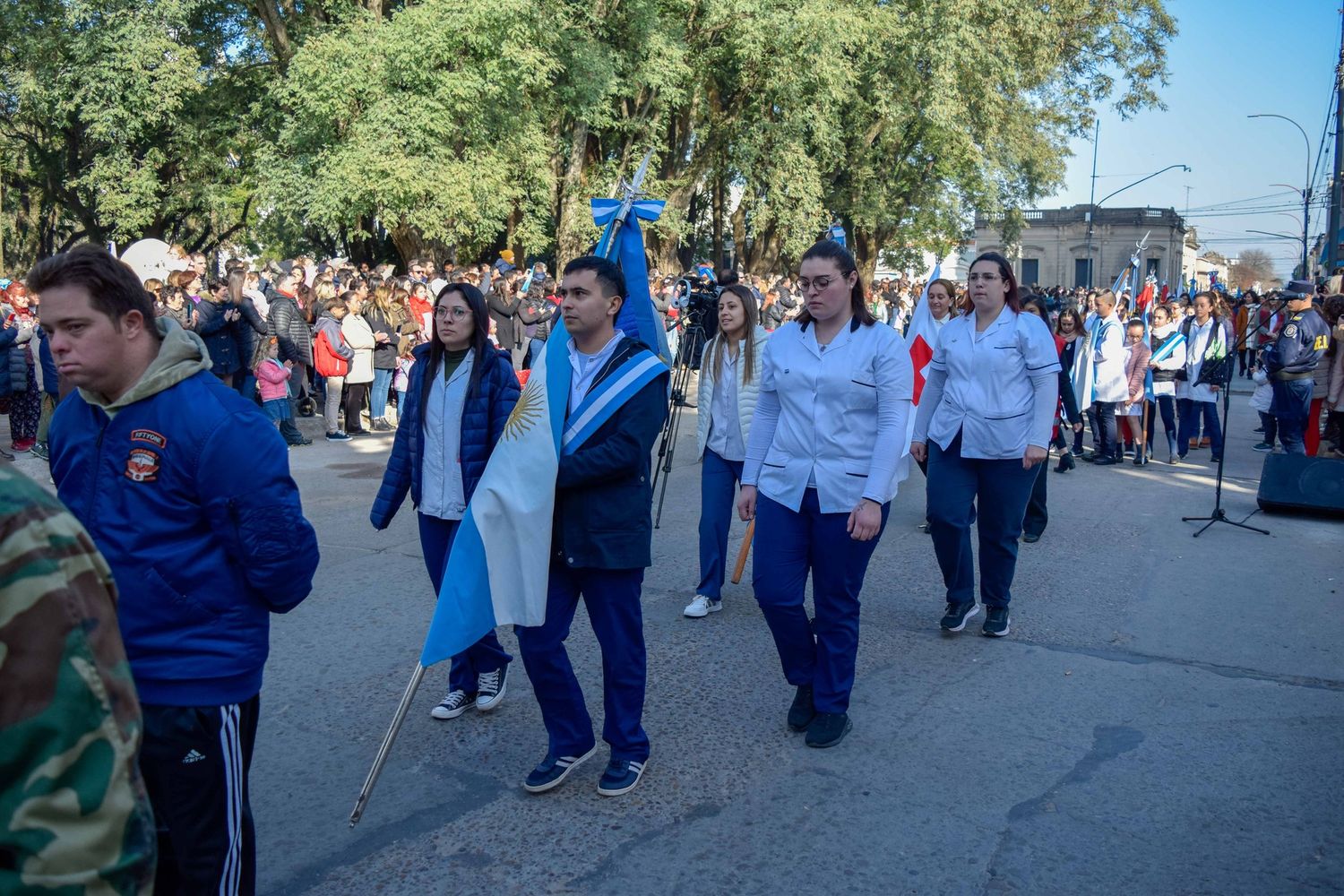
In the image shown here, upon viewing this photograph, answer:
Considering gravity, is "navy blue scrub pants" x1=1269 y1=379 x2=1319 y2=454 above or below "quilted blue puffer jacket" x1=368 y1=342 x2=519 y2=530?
below

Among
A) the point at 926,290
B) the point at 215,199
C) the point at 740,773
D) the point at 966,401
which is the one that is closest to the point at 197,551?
the point at 740,773

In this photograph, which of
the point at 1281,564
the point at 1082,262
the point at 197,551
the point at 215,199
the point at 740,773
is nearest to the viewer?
the point at 197,551

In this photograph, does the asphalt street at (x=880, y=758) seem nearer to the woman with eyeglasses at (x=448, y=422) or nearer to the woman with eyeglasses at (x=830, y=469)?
the woman with eyeglasses at (x=830, y=469)

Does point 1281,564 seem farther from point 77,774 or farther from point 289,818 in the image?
point 77,774

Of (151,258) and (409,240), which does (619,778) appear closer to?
(151,258)

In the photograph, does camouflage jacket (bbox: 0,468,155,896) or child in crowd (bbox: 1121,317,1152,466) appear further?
child in crowd (bbox: 1121,317,1152,466)

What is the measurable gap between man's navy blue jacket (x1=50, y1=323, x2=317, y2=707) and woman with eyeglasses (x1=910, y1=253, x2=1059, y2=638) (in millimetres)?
3713

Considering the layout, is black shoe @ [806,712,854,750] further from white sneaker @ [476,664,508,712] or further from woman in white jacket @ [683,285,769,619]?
woman in white jacket @ [683,285,769,619]

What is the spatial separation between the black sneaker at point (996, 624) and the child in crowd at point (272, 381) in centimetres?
840

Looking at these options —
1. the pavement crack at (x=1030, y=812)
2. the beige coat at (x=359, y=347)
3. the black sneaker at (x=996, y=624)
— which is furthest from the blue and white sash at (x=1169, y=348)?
the pavement crack at (x=1030, y=812)

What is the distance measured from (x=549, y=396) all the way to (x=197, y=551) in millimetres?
1535

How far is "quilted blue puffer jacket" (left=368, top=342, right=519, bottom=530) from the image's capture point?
15.2 ft

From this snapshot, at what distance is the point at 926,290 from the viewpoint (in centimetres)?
880

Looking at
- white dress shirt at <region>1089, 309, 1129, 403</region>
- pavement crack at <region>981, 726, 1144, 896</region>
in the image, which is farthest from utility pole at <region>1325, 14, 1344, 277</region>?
pavement crack at <region>981, 726, 1144, 896</region>
